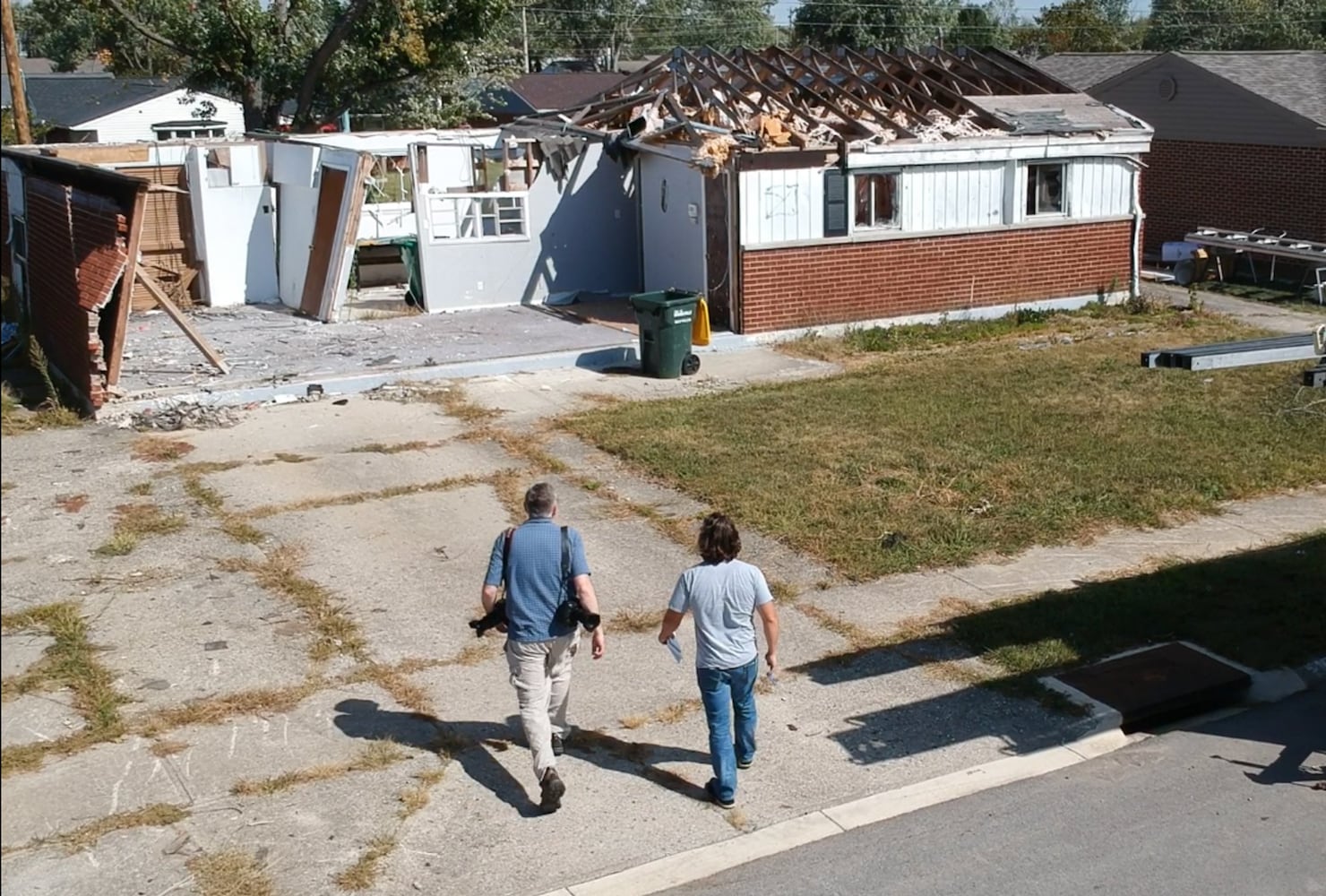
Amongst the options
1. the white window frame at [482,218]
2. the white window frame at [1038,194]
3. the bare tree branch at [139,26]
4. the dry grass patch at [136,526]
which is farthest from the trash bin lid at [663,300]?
the bare tree branch at [139,26]

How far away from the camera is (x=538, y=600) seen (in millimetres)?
7070

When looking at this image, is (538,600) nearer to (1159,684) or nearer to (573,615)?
(573,615)

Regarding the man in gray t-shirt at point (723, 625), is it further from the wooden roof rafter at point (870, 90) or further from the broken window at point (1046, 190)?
the broken window at point (1046, 190)

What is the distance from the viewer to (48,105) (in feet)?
152

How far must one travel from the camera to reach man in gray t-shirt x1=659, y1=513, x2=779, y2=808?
694cm

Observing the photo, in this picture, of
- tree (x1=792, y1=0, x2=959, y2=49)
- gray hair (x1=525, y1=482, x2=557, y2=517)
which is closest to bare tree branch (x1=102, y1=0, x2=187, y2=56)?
gray hair (x1=525, y1=482, x2=557, y2=517)

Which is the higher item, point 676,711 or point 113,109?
point 113,109

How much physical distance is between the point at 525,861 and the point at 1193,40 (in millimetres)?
65242

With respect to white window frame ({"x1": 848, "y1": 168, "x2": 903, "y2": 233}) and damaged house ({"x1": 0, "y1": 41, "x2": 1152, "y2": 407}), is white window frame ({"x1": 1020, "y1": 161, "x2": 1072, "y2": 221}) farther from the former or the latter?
white window frame ({"x1": 848, "y1": 168, "x2": 903, "y2": 233})

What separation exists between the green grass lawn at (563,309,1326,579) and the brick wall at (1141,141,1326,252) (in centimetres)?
842

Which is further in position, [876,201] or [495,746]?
[876,201]

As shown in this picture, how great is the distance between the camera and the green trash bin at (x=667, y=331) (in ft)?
56.9

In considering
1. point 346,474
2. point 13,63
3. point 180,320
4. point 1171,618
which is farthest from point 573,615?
point 13,63

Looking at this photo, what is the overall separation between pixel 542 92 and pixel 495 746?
1778 inches
